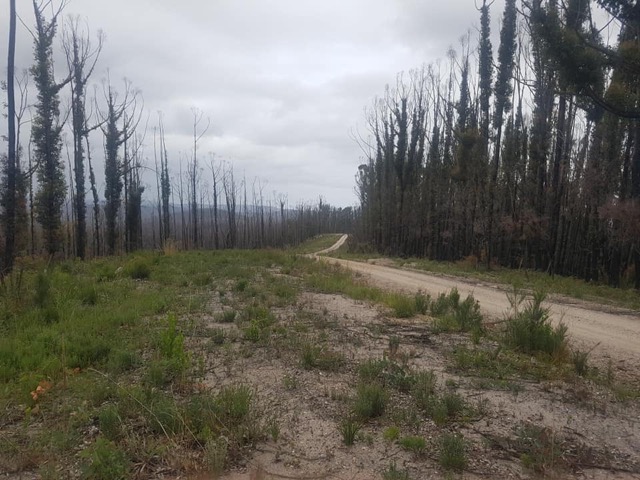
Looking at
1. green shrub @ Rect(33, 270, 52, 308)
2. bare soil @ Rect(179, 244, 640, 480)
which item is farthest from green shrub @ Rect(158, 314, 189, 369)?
green shrub @ Rect(33, 270, 52, 308)

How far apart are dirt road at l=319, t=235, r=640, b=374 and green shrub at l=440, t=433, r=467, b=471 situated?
3949 millimetres

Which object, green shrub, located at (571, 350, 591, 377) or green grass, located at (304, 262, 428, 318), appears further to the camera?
green grass, located at (304, 262, 428, 318)

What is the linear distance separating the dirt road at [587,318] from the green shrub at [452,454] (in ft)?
13.0

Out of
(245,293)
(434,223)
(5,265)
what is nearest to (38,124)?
(5,265)

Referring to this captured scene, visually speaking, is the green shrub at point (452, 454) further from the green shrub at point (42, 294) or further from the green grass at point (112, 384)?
the green shrub at point (42, 294)

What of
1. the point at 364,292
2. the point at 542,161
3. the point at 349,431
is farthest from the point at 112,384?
the point at 542,161

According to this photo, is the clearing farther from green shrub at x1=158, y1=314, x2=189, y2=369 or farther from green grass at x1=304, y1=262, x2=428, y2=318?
green grass at x1=304, y1=262, x2=428, y2=318

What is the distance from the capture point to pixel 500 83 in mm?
29844

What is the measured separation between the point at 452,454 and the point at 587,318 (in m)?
7.76

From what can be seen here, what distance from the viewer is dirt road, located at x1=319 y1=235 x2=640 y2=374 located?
293 inches

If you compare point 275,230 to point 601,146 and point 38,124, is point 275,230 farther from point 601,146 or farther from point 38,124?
point 601,146

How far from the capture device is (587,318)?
1012cm

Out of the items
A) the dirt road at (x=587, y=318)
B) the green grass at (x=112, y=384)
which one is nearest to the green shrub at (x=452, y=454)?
the green grass at (x=112, y=384)

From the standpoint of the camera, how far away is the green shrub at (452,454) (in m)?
3.81
